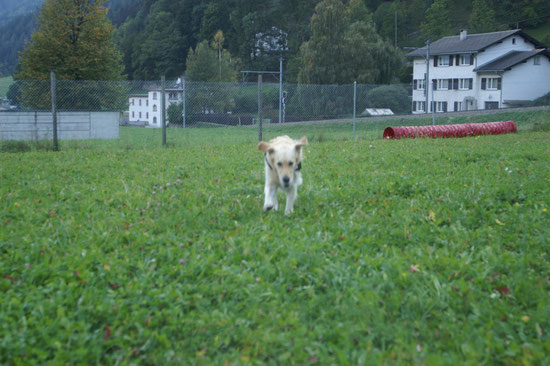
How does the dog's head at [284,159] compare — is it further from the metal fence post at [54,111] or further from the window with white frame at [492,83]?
the window with white frame at [492,83]

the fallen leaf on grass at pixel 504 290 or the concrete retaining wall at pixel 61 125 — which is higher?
the concrete retaining wall at pixel 61 125

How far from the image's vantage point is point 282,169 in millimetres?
5867

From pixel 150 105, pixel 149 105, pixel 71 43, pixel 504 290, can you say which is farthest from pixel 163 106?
pixel 71 43

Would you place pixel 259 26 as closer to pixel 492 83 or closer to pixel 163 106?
pixel 492 83

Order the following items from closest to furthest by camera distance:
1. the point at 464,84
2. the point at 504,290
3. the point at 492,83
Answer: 1. the point at 504,290
2. the point at 492,83
3. the point at 464,84

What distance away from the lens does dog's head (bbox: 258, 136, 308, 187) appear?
229 inches

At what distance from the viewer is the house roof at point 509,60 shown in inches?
2088

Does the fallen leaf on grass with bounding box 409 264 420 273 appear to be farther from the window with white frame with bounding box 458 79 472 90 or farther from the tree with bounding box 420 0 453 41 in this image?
the tree with bounding box 420 0 453 41

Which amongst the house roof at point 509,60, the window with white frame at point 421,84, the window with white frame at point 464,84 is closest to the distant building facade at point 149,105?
the window with white frame at point 421,84

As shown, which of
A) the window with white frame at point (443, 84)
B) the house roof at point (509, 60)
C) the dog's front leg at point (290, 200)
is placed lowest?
the dog's front leg at point (290, 200)

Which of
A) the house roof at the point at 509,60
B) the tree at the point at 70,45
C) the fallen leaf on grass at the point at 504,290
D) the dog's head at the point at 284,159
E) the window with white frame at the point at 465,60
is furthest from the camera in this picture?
the window with white frame at the point at 465,60

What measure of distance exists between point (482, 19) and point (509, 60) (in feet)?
82.5

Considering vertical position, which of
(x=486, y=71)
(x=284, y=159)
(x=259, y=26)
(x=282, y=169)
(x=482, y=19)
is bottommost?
(x=282, y=169)

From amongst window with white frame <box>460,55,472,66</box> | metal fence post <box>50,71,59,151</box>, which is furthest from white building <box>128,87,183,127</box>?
window with white frame <box>460,55,472,66</box>
